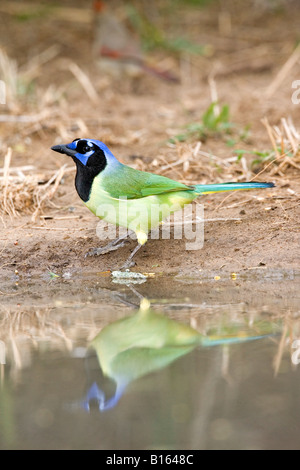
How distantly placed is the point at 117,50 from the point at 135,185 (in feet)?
19.2

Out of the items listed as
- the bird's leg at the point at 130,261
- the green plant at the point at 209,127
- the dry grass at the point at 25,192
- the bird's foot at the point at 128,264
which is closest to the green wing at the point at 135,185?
the bird's leg at the point at 130,261

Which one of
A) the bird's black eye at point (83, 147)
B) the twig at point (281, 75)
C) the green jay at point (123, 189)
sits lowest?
the green jay at point (123, 189)

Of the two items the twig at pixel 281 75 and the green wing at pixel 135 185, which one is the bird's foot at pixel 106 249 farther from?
the twig at pixel 281 75

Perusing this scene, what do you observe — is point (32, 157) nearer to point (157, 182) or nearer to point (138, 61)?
point (157, 182)

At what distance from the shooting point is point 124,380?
3.11 m

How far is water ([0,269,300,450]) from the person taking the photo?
8.72 feet

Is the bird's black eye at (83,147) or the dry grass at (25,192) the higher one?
the bird's black eye at (83,147)

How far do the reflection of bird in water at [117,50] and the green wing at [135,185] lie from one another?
551cm

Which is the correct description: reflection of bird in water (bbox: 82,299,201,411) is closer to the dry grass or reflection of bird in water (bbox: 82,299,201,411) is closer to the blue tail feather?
the blue tail feather

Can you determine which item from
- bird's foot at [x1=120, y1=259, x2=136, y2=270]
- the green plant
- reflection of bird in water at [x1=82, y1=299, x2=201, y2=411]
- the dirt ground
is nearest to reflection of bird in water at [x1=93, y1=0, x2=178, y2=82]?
the dirt ground

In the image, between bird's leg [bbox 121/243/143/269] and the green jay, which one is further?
bird's leg [bbox 121/243/143/269]

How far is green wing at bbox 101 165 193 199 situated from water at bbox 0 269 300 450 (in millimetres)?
694

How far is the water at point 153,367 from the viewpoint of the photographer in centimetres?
266

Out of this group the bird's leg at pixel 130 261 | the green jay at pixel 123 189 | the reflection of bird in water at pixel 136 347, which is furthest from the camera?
the bird's leg at pixel 130 261
